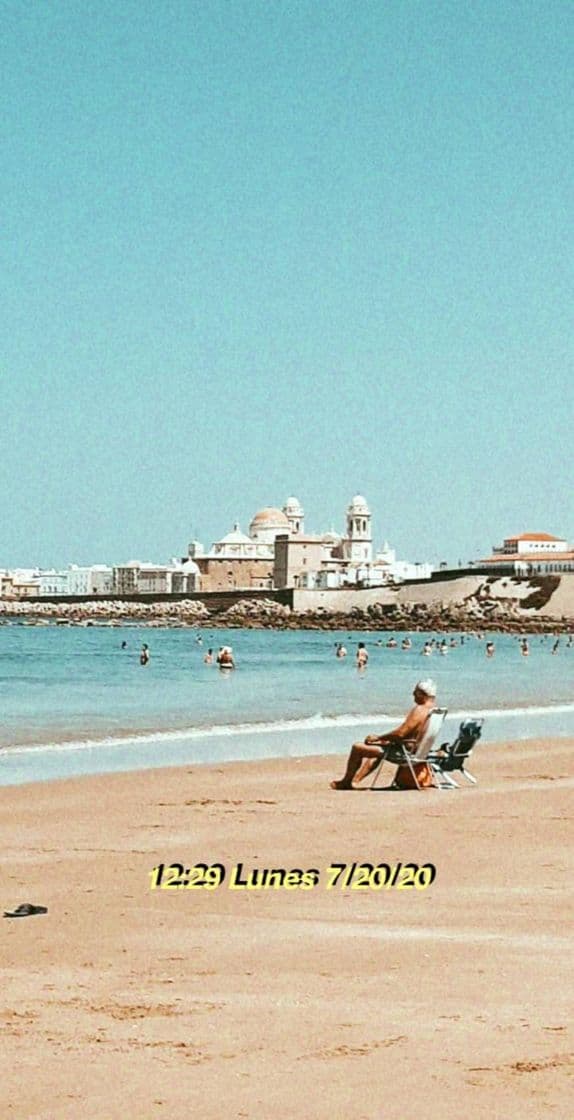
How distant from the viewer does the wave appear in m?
15.9

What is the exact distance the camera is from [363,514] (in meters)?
151

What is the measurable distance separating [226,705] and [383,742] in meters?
13.1

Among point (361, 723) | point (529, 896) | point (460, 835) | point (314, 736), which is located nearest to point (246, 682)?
point (361, 723)

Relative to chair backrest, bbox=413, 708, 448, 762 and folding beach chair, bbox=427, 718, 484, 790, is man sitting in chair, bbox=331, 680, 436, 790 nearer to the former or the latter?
chair backrest, bbox=413, 708, 448, 762

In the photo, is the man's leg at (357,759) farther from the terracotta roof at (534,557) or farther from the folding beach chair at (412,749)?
the terracotta roof at (534,557)

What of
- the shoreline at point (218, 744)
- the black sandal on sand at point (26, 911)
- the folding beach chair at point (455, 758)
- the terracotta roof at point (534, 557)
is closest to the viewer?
the black sandal on sand at point (26, 911)

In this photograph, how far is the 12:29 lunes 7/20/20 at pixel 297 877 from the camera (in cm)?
691

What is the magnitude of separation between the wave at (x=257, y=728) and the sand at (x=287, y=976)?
665 centimetres

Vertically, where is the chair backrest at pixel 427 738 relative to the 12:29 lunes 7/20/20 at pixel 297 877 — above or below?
above

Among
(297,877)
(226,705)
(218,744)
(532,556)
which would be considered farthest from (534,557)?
(297,877)

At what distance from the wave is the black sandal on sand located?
8.72 m

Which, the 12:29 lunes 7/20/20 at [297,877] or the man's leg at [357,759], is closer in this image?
the 12:29 lunes 7/20/20 at [297,877]

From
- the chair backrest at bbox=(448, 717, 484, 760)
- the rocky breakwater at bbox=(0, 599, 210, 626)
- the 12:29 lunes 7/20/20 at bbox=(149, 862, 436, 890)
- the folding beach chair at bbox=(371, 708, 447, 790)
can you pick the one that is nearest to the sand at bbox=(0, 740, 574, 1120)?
the 12:29 lunes 7/20/20 at bbox=(149, 862, 436, 890)

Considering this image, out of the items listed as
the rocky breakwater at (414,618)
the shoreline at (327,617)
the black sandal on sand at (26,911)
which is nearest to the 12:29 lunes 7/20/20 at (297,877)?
the black sandal on sand at (26,911)
